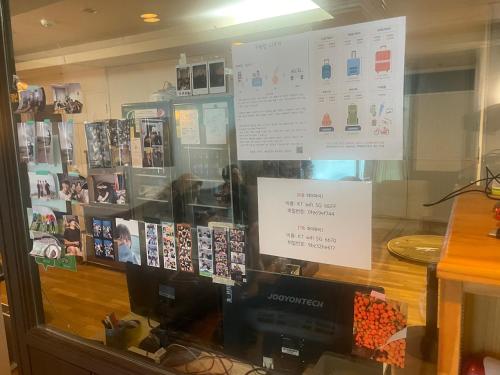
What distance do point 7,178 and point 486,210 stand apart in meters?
1.52

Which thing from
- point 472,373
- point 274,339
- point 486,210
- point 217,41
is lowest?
point 274,339

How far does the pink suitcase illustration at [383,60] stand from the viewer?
2.78 ft

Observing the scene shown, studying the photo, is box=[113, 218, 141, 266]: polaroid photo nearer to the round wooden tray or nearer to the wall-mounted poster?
the wall-mounted poster

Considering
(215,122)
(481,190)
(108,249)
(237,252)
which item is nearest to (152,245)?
(108,249)

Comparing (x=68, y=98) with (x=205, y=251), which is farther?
(x=68, y=98)

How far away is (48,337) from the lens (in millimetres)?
1493

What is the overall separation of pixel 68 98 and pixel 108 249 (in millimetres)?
548

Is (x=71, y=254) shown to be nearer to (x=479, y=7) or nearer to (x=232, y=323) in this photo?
(x=232, y=323)

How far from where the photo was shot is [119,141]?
4.29 feet

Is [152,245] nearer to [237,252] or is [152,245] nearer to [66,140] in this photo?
[237,252]

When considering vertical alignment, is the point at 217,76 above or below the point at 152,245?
above

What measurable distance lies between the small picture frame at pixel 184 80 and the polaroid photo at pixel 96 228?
56cm

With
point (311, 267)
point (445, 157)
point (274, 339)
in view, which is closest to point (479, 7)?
point (445, 157)

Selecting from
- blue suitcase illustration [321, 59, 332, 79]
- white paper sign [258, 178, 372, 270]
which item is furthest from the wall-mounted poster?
blue suitcase illustration [321, 59, 332, 79]
